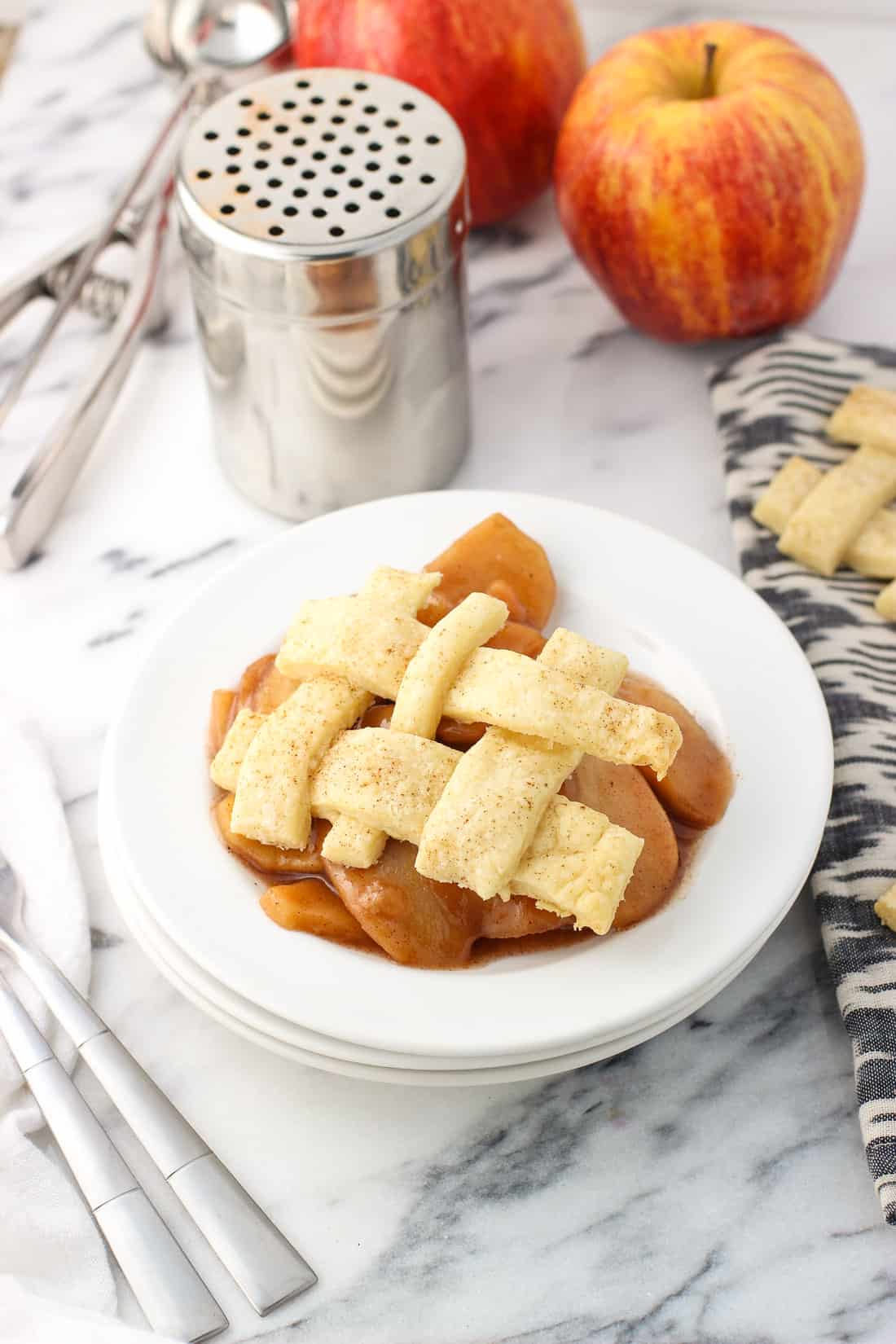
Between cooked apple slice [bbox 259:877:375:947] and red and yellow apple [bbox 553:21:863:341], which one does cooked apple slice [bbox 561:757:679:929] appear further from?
red and yellow apple [bbox 553:21:863:341]

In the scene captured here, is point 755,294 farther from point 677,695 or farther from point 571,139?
point 677,695

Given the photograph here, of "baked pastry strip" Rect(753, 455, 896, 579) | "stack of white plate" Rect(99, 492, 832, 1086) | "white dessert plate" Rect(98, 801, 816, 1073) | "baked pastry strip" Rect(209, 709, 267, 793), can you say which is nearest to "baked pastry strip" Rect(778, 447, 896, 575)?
"baked pastry strip" Rect(753, 455, 896, 579)

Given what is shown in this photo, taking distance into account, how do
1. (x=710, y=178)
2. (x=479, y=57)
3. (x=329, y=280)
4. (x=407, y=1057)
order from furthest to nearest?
1. (x=479, y=57)
2. (x=710, y=178)
3. (x=329, y=280)
4. (x=407, y=1057)

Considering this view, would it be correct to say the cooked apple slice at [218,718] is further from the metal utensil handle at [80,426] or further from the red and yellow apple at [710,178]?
the red and yellow apple at [710,178]

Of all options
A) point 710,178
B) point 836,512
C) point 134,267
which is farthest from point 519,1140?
point 134,267

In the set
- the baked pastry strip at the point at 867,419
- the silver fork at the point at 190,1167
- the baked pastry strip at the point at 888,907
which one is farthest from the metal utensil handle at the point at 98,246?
the baked pastry strip at the point at 888,907

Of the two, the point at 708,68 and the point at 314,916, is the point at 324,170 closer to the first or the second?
the point at 708,68

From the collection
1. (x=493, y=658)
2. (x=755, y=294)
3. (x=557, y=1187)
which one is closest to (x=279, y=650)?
(x=493, y=658)
